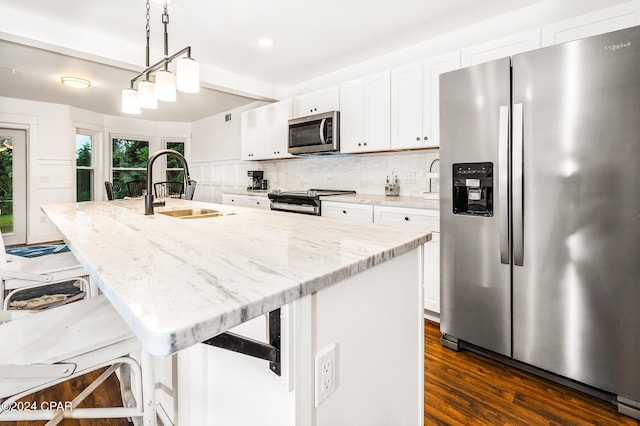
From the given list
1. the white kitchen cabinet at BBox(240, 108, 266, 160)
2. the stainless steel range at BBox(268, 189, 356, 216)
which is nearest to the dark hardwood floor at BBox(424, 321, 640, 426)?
the stainless steel range at BBox(268, 189, 356, 216)

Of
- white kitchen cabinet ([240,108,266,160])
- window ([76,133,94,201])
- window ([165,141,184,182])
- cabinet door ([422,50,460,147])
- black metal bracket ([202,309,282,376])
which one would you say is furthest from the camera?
window ([165,141,184,182])

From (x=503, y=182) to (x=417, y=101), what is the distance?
1.33 metres

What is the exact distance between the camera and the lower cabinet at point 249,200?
168 inches

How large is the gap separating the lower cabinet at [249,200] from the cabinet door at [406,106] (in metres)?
1.85

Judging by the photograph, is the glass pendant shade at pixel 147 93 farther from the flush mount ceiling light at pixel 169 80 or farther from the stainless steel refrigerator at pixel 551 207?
the stainless steel refrigerator at pixel 551 207

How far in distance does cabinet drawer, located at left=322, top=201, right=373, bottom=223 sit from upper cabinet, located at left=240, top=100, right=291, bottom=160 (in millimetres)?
1279

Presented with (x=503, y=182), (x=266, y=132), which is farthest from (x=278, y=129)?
(x=503, y=182)

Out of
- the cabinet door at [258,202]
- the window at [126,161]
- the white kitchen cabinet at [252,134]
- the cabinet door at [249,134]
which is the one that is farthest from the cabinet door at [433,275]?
the window at [126,161]

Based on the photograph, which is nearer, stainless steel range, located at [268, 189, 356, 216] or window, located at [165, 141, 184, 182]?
stainless steel range, located at [268, 189, 356, 216]

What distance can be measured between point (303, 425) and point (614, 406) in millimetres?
1796

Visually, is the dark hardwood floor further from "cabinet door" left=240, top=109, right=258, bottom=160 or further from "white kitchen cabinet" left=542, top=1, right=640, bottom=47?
"cabinet door" left=240, top=109, right=258, bottom=160

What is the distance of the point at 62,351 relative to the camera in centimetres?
84

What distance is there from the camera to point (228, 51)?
11.2 ft

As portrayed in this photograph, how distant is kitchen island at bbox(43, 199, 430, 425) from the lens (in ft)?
1.94
